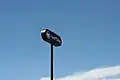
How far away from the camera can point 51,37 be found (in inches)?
1244

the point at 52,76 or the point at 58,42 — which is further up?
the point at 58,42

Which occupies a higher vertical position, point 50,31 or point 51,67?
point 50,31

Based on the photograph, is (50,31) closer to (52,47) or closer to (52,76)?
(52,47)

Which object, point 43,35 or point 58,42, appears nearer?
point 43,35

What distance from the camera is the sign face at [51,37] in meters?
30.2

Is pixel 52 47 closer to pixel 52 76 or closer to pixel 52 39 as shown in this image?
pixel 52 39

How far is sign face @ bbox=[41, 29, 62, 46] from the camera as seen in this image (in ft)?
99.2

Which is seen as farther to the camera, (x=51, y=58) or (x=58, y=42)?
(x=58, y=42)

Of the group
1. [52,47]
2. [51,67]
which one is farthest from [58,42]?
[51,67]

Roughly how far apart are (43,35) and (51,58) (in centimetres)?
209

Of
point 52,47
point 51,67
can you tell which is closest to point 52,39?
point 52,47

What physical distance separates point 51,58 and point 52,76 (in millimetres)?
1544

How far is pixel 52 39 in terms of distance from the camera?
105ft

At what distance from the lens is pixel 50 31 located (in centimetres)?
3145
